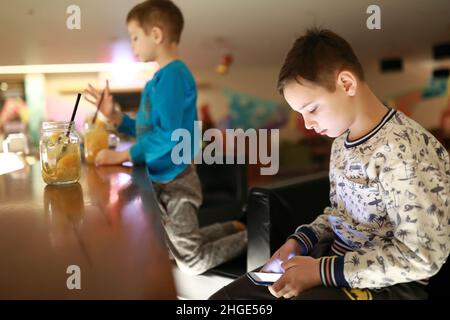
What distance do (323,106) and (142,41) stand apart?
488 millimetres

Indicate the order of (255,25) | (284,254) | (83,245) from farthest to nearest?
(255,25), (284,254), (83,245)

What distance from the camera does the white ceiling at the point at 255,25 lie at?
773 mm

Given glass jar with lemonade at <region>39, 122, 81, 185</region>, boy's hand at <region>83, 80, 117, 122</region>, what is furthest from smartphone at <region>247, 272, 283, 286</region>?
boy's hand at <region>83, 80, 117, 122</region>

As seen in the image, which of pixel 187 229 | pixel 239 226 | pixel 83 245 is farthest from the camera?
pixel 239 226

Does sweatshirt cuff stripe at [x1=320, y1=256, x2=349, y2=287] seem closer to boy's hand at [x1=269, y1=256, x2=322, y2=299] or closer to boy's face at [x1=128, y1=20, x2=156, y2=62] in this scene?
boy's hand at [x1=269, y1=256, x2=322, y2=299]

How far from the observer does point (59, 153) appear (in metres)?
0.65

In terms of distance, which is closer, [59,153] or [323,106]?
[323,106]

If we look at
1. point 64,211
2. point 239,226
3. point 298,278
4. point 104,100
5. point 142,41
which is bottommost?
point 239,226

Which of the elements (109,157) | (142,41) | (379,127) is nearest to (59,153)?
(109,157)

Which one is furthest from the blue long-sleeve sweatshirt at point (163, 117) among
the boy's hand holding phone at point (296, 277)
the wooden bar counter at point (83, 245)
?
Result: the boy's hand holding phone at point (296, 277)

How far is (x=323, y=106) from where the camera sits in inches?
21.2

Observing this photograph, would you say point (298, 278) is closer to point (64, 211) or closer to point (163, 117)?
point (64, 211)

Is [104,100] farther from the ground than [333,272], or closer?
farther from the ground

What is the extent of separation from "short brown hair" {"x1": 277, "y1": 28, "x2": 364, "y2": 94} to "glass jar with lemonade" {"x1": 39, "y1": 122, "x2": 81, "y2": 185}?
0.32 meters
